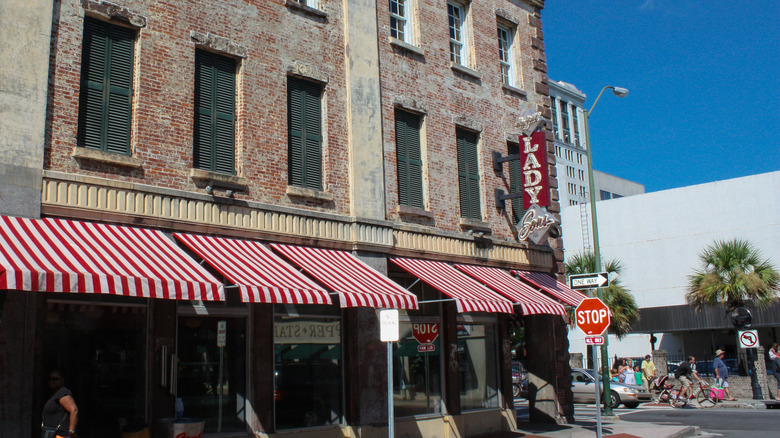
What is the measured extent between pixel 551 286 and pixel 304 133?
8144mm

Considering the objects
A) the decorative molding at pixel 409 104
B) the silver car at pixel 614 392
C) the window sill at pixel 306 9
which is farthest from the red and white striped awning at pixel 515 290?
the silver car at pixel 614 392

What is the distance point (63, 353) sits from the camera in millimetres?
10180

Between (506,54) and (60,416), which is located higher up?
(506,54)

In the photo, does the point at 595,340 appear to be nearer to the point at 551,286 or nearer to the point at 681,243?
the point at 551,286

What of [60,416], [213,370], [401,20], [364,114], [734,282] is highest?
[401,20]

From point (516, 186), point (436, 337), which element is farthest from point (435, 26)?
point (436, 337)

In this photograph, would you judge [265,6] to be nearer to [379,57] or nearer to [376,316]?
[379,57]

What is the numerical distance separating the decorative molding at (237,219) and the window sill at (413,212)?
27 centimetres

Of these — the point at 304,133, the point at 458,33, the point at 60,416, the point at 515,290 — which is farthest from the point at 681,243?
the point at 60,416

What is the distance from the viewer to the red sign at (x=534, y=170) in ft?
57.3

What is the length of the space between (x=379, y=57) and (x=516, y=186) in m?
5.60

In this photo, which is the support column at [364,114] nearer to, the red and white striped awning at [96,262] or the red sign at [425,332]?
the red sign at [425,332]

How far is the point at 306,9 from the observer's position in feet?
47.2

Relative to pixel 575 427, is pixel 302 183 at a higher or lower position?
higher
